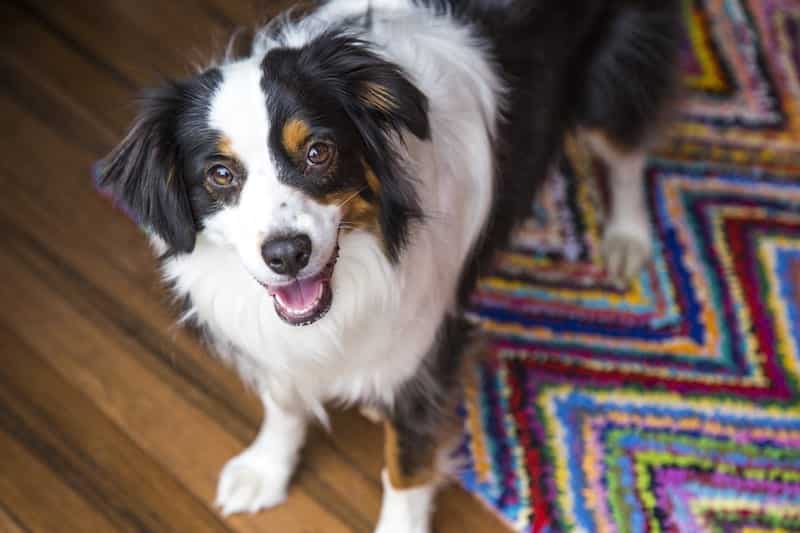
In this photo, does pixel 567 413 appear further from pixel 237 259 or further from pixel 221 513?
pixel 237 259

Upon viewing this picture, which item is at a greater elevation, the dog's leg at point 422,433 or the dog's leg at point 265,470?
the dog's leg at point 422,433

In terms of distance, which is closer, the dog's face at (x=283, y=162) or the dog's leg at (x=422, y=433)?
the dog's face at (x=283, y=162)

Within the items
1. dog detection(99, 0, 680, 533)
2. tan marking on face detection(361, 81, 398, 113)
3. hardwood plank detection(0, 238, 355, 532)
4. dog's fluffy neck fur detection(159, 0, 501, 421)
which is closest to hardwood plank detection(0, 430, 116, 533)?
hardwood plank detection(0, 238, 355, 532)

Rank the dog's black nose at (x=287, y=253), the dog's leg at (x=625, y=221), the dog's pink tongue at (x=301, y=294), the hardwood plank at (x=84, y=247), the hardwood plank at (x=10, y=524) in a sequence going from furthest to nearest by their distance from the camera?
the dog's leg at (x=625, y=221)
the hardwood plank at (x=84, y=247)
the hardwood plank at (x=10, y=524)
the dog's pink tongue at (x=301, y=294)
the dog's black nose at (x=287, y=253)

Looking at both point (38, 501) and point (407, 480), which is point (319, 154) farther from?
point (38, 501)

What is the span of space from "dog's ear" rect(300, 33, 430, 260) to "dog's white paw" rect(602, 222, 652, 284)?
92 centimetres

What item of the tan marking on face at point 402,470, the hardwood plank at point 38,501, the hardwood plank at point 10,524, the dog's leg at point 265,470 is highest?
the tan marking on face at point 402,470

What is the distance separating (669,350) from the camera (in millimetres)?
1966

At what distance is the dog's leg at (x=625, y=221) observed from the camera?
2066 mm

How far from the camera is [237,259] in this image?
4.28ft

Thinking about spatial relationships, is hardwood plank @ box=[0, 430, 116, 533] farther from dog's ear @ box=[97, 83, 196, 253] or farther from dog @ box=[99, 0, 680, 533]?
dog's ear @ box=[97, 83, 196, 253]

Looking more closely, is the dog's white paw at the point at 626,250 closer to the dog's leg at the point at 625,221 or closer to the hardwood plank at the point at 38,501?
the dog's leg at the point at 625,221

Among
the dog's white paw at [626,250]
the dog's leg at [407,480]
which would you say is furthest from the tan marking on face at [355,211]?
the dog's white paw at [626,250]

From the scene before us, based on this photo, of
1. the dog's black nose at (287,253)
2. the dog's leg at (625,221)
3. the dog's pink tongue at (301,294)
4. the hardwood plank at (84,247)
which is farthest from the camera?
the dog's leg at (625,221)
